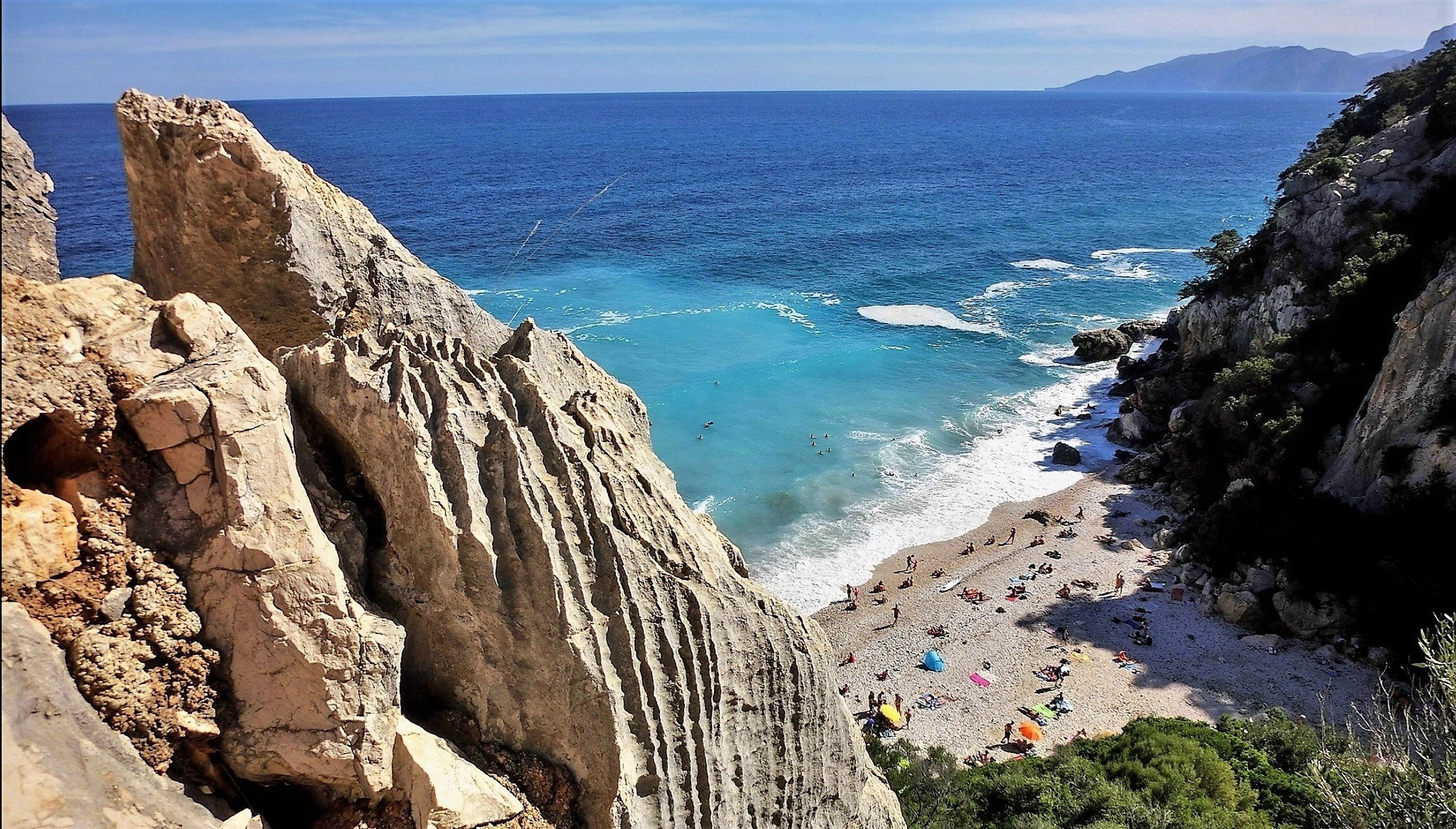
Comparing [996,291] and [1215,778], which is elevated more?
[996,291]

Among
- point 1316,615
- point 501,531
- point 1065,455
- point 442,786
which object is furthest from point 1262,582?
point 442,786

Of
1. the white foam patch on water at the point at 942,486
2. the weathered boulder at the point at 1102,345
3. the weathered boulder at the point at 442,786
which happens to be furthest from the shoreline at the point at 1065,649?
the weathered boulder at the point at 1102,345

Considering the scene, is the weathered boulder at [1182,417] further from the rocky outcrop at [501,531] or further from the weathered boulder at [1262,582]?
the rocky outcrop at [501,531]

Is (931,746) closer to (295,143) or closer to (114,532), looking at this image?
(114,532)

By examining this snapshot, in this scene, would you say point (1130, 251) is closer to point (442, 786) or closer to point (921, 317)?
point (921, 317)

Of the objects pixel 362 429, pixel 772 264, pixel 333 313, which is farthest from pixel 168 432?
pixel 772 264

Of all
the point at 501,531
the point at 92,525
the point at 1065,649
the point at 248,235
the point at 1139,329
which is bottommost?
the point at 1065,649
